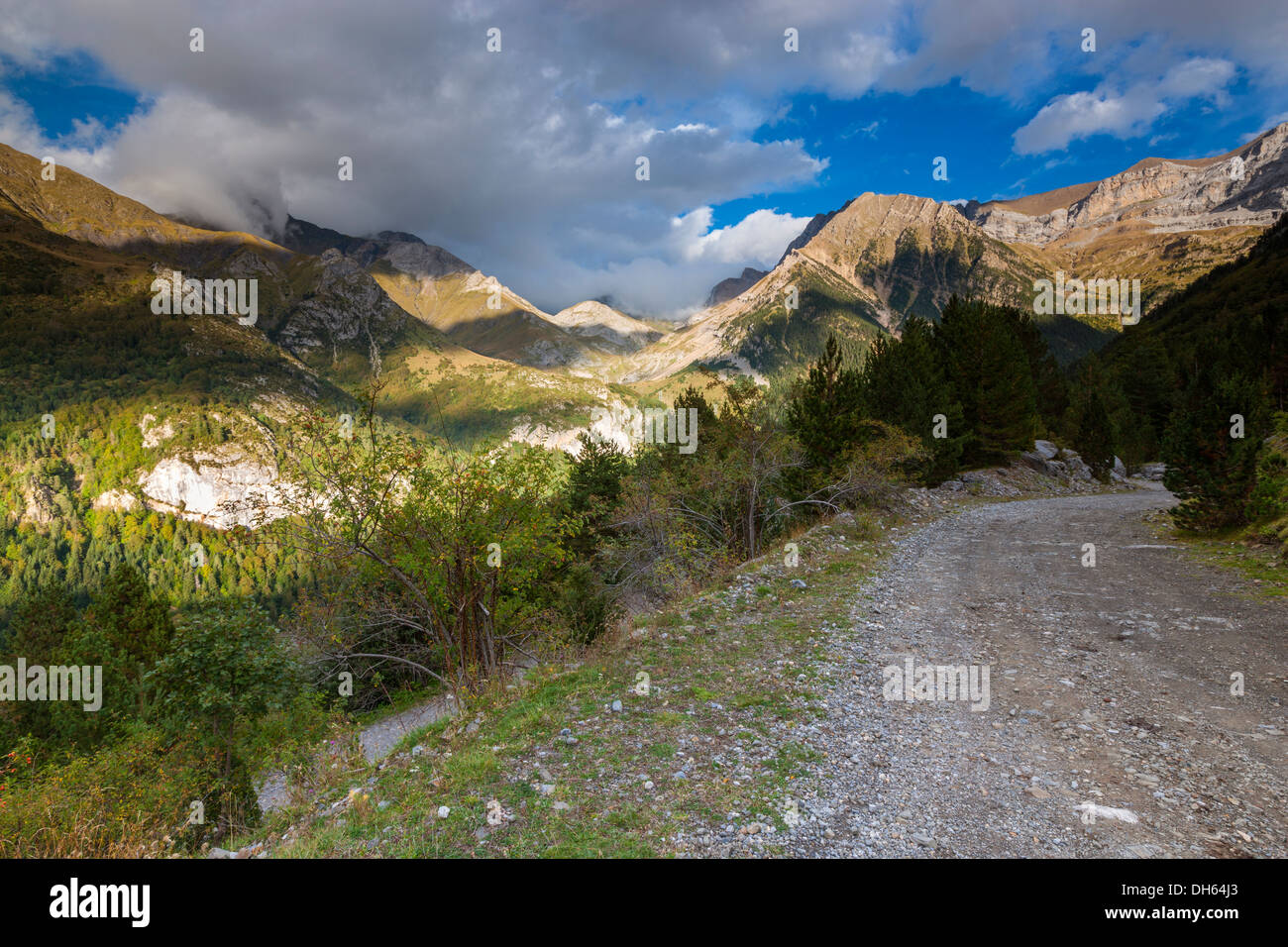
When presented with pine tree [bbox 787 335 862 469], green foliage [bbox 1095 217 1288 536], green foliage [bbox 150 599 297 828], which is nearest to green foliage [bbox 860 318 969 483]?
pine tree [bbox 787 335 862 469]

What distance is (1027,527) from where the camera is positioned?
834 inches

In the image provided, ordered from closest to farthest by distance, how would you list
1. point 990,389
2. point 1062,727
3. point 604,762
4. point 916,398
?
point 604,762, point 1062,727, point 916,398, point 990,389

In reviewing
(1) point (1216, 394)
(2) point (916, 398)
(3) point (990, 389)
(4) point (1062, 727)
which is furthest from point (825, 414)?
(3) point (990, 389)

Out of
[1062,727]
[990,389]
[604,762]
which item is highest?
[990,389]

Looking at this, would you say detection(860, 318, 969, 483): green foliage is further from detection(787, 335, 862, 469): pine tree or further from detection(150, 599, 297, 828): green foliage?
detection(150, 599, 297, 828): green foliage

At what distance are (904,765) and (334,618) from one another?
11.7 metres

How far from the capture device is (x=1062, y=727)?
6680 millimetres

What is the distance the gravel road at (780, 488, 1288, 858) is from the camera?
15.5ft

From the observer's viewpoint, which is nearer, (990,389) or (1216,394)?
(1216,394)

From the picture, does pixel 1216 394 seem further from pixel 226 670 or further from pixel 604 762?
pixel 226 670

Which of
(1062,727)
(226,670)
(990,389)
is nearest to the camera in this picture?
(1062,727)
